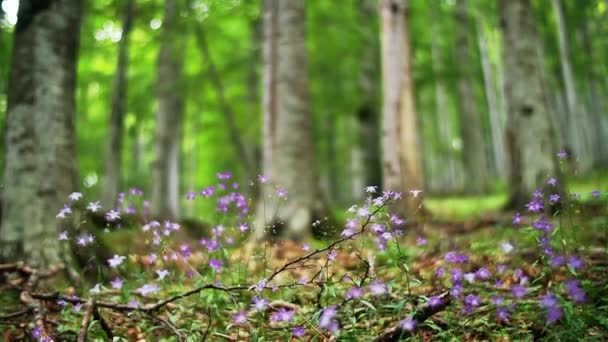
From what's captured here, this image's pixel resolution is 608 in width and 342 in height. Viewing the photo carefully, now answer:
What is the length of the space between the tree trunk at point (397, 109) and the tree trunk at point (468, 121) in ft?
25.4

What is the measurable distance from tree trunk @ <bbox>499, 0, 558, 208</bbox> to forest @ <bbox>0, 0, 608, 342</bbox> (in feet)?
0.10

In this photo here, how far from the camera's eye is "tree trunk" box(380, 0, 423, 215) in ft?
22.2

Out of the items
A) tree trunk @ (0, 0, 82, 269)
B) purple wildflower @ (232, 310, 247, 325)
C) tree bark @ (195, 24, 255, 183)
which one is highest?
tree bark @ (195, 24, 255, 183)

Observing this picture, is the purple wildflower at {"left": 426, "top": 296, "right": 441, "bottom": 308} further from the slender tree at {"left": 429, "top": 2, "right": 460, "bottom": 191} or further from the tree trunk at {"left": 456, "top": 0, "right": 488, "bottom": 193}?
the tree trunk at {"left": 456, "top": 0, "right": 488, "bottom": 193}

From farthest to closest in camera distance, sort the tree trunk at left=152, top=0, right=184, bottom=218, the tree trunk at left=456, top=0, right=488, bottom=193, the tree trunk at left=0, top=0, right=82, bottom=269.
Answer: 1. the tree trunk at left=456, top=0, right=488, bottom=193
2. the tree trunk at left=152, top=0, right=184, bottom=218
3. the tree trunk at left=0, top=0, right=82, bottom=269

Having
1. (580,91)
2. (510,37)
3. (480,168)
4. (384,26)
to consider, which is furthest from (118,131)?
(580,91)

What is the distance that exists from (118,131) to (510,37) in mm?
7482

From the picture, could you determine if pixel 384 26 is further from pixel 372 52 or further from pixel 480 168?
pixel 480 168

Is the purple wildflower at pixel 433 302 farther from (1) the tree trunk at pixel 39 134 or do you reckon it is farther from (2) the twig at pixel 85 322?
(1) the tree trunk at pixel 39 134

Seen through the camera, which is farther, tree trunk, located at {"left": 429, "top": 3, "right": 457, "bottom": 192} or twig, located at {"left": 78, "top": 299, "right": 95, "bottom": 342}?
tree trunk, located at {"left": 429, "top": 3, "right": 457, "bottom": 192}

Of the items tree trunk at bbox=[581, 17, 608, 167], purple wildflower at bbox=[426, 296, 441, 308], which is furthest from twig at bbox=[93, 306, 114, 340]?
tree trunk at bbox=[581, 17, 608, 167]

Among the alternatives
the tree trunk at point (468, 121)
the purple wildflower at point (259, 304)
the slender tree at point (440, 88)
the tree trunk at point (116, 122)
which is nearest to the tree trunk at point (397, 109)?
the purple wildflower at point (259, 304)

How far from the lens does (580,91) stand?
22656 mm

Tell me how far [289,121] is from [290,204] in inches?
43.1
